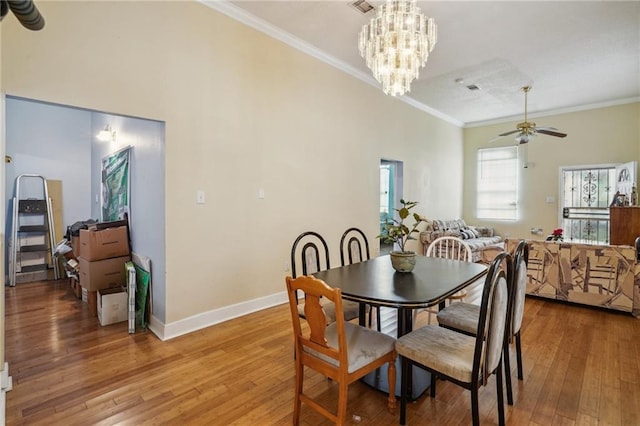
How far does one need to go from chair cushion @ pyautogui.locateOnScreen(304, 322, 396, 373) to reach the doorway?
11.9 feet

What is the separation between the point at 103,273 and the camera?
3.43 metres

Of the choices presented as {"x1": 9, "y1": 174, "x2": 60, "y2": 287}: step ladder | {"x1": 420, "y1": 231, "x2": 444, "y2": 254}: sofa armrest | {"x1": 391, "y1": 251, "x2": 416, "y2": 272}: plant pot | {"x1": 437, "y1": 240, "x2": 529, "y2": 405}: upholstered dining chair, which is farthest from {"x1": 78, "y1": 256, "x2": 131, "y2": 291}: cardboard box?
{"x1": 420, "y1": 231, "x2": 444, "y2": 254}: sofa armrest

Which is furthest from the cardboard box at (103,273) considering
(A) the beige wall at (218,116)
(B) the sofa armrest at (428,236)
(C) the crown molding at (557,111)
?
(C) the crown molding at (557,111)

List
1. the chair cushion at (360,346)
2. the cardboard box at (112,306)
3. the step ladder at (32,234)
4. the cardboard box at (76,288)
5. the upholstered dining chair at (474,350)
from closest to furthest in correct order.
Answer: the upholstered dining chair at (474,350) < the chair cushion at (360,346) < the cardboard box at (112,306) < the cardboard box at (76,288) < the step ladder at (32,234)

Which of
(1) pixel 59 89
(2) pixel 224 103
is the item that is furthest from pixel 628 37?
(1) pixel 59 89

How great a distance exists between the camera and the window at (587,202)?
6299 mm

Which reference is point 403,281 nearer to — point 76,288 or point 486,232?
point 76,288

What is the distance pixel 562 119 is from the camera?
670 centimetres

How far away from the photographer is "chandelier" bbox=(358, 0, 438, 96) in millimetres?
2436

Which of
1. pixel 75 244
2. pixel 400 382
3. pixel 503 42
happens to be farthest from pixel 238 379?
pixel 503 42

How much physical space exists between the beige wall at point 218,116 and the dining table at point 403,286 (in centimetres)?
145

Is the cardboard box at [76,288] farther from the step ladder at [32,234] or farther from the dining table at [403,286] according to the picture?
the dining table at [403,286]

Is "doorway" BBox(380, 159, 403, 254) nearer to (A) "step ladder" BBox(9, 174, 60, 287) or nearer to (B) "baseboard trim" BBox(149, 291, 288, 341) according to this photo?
(B) "baseboard trim" BBox(149, 291, 288, 341)

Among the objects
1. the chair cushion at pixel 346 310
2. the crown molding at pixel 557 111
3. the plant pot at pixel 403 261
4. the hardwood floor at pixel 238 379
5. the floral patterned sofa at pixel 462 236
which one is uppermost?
the crown molding at pixel 557 111
